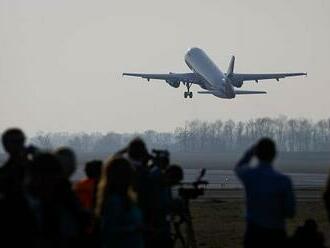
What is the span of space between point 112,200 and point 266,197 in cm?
230

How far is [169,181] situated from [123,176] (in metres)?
2.95

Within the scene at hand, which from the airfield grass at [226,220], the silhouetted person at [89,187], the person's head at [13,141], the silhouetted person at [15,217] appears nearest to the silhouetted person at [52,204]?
the silhouetted person at [15,217]

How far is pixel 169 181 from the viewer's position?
48.1 ft

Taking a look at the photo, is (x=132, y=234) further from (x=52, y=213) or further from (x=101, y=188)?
(x=52, y=213)

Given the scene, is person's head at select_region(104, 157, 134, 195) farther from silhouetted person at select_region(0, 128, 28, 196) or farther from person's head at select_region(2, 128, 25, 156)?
person's head at select_region(2, 128, 25, 156)

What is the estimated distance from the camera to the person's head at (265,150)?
13062mm

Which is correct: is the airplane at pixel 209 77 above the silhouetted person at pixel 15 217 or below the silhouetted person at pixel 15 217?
above

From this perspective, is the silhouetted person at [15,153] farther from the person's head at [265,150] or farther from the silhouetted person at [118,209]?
the person's head at [265,150]

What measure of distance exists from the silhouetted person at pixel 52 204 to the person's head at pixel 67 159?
157 cm

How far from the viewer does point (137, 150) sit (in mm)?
14383

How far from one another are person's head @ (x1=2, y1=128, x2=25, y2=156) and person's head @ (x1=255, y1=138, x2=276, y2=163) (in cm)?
294

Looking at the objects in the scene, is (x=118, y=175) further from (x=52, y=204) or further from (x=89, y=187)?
(x=89, y=187)

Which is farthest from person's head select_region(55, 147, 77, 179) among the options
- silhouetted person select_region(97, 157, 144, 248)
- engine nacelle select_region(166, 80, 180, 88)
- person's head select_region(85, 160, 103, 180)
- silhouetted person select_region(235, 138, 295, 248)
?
engine nacelle select_region(166, 80, 180, 88)

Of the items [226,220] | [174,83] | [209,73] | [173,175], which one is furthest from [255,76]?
[173,175]
